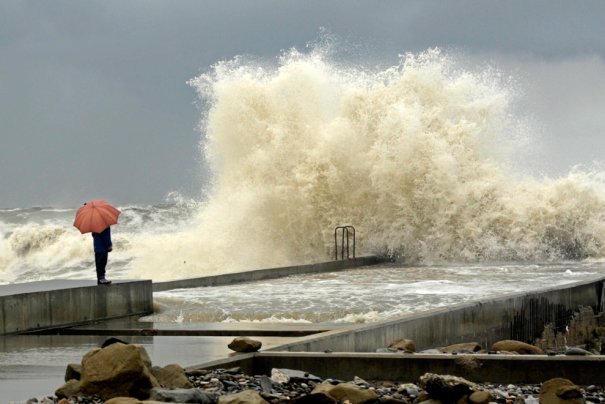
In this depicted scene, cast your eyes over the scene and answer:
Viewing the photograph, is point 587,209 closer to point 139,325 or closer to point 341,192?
point 341,192

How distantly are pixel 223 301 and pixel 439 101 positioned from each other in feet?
55.2

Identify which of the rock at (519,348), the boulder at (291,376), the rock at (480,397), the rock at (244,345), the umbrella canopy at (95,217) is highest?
the umbrella canopy at (95,217)

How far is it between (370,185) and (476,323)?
15911 mm

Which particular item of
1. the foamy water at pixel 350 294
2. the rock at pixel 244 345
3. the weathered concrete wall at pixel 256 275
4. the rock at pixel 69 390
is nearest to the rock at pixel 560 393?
the rock at pixel 244 345

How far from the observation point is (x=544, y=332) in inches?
455

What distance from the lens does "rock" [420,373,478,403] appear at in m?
5.21

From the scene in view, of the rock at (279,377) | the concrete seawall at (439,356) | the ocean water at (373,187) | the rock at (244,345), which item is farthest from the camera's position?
the ocean water at (373,187)

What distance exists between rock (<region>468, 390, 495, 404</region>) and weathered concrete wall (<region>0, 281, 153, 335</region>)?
5.33m

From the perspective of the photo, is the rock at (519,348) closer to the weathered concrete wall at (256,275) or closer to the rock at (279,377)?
the rock at (279,377)

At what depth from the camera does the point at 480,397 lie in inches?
203

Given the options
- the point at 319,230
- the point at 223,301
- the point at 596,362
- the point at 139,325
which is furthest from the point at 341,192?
the point at 596,362

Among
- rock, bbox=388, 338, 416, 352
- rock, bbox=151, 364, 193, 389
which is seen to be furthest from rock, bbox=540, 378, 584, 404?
rock, bbox=388, 338, 416, 352

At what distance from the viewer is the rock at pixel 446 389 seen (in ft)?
17.1

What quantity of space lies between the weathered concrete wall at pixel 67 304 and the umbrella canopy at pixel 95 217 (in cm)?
65
